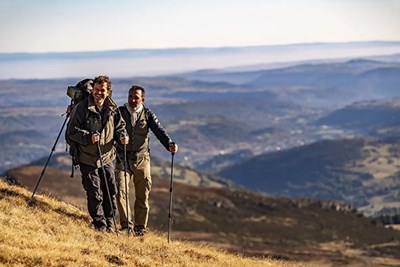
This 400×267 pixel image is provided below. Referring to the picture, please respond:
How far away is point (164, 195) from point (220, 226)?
33.5 m

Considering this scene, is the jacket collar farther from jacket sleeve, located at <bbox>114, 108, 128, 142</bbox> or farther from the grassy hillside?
the grassy hillside

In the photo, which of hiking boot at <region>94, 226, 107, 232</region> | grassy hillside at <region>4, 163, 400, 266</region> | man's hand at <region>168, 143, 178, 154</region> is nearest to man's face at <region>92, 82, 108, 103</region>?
man's hand at <region>168, 143, 178, 154</region>

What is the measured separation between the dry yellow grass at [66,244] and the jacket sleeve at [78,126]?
2613mm

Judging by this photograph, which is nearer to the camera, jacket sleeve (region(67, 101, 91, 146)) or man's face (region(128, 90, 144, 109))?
jacket sleeve (region(67, 101, 91, 146))

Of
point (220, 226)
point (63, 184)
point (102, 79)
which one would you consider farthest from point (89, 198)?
point (63, 184)

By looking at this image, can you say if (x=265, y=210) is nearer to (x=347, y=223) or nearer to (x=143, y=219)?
(x=347, y=223)

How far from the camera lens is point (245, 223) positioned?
554 ft

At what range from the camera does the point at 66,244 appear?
14242 millimetres

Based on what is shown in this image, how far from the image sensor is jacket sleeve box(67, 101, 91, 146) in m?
16.0

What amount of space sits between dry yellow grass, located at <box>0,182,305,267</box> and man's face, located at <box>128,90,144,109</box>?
13.1 ft

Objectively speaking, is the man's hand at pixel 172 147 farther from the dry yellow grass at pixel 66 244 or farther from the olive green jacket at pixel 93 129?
the dry yellow grass at pixel 66 244

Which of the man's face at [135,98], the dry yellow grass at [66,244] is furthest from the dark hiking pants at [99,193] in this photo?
the man's face at [135,98]

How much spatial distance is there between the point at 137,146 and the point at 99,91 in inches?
102

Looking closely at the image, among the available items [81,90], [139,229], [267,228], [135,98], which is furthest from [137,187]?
[267,228]
